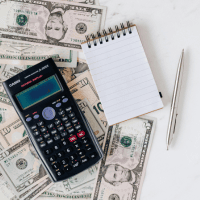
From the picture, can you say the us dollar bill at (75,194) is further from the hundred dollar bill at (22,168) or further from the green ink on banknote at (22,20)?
the green ink on banknote at (22,20)

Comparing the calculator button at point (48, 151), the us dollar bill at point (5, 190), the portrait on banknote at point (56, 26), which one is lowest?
the us dollar bill at point (5, 190)

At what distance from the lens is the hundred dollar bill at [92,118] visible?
56cm

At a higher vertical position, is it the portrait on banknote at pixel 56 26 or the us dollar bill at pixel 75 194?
the portrait on banknote at pixel 56 26

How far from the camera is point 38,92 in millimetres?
513

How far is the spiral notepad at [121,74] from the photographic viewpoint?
1.78ft

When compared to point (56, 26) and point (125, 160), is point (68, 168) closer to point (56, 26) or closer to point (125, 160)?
point (125, 160)

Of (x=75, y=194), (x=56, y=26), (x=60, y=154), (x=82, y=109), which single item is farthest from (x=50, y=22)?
(x=75, y=194)

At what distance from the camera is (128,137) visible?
57 cm

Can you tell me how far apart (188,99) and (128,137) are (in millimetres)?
201

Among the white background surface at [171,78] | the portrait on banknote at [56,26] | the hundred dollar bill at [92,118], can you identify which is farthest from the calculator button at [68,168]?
the portrait on banknote at [56,26]

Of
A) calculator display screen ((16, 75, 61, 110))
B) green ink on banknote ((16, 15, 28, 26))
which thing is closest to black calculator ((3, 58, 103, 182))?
calculator display screen ((16, 75, 61, 110))

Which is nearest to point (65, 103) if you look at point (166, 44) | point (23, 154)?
point (23, 154)

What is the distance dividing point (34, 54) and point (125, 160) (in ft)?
1.28

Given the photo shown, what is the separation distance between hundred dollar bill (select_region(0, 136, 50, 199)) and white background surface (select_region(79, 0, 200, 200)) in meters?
0.31
